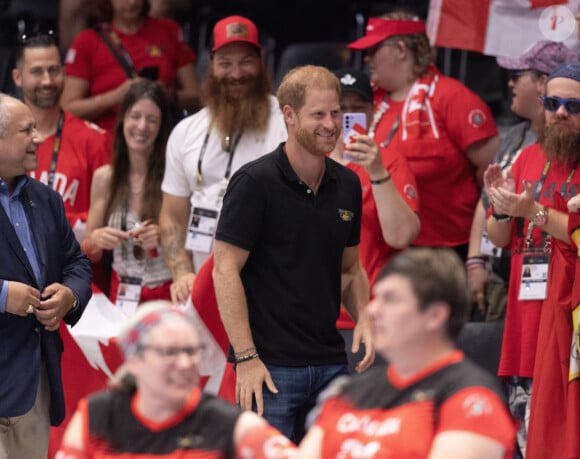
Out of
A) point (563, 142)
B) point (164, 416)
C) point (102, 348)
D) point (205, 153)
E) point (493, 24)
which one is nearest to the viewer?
point (164, 416)

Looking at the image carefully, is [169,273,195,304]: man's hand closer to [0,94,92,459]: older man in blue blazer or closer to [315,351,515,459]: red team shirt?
[0,94,92,459]: older man in blue blazer

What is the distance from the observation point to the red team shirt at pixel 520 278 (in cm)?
556

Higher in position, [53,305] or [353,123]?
[353,123]

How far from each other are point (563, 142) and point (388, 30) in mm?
1688

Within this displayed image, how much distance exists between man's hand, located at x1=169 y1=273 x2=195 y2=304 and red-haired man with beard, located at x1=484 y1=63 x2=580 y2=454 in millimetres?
1419

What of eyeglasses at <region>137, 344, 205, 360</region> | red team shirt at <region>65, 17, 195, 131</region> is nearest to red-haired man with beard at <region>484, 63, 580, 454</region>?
eyeglasses at <region>137, 344, 205, 360</region>

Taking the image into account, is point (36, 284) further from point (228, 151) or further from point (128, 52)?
point (128, 52)

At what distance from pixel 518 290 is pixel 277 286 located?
1.36 metres

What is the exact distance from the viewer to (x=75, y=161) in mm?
6840

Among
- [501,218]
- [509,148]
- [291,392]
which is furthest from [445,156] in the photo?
[291,392]

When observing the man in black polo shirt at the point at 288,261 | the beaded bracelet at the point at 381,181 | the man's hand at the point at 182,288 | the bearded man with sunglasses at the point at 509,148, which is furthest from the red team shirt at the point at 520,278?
the man's hand at the point at 182,288

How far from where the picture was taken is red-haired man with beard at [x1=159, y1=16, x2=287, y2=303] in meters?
6.19

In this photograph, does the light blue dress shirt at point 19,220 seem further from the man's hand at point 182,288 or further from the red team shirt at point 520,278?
the red team shirt at point 520,278

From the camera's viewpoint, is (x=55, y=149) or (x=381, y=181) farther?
(x=55, y=149)
